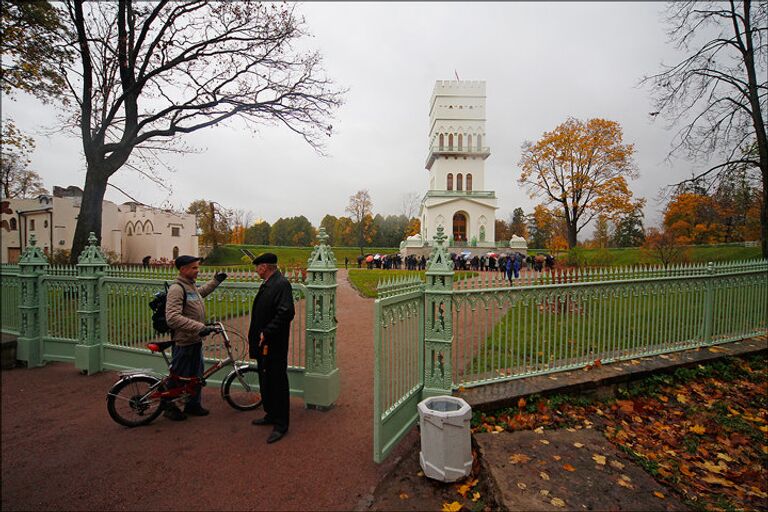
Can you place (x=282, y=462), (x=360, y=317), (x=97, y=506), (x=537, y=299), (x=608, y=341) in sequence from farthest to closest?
(x=360, y=317), (x=608, y=341), (x=537, y=299), (x=282, y=462), (x=97, y=506)

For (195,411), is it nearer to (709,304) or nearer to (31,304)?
(31,304)

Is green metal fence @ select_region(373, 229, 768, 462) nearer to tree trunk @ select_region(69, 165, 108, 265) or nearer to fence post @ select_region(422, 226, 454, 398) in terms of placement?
fence post @ select_region(422, 226, 454, 398)

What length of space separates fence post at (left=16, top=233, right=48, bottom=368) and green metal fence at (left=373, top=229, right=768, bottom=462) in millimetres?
6634

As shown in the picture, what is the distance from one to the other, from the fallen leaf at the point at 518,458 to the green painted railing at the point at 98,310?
7.95 feet

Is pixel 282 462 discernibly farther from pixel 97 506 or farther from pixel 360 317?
pixel 360 317

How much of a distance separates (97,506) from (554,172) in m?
34.9

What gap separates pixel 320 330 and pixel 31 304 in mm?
5609

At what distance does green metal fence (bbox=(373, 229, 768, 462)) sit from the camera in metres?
4.00

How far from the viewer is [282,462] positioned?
3654 mm

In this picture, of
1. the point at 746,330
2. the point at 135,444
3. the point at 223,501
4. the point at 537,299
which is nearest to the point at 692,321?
the point at 746,330

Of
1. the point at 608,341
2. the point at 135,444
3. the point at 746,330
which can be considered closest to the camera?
the point at 135,444

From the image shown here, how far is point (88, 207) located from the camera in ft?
37.3

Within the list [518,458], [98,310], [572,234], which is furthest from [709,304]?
[572,234]

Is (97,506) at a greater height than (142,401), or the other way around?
(142,401)
